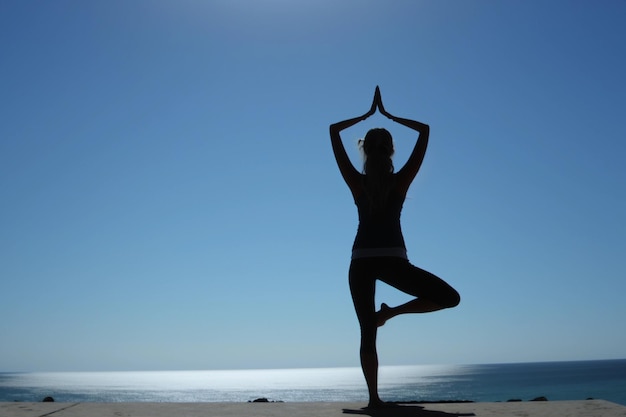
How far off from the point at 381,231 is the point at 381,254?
211 millimetres

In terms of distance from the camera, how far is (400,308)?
561 cm

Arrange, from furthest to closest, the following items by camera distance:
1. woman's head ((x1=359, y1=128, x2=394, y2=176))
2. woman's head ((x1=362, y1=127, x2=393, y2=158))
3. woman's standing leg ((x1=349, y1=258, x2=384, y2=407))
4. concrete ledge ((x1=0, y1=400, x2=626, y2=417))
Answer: woman's head ((x1=362, y1=127, x2=393, y2=158)) < woman's head ((x1=359, y1=128, x2=394, y2=176)) < woman's standing leg ((x1=349, y1=258, x2=384, y2=407)) < concrete ledge ((x1=0, y1=400, x2=626, y2=417))

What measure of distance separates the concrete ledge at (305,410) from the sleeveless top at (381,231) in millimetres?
1301

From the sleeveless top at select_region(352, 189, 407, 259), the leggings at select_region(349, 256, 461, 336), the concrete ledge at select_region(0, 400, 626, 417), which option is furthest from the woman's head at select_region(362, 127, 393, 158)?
the concrete ledge at select_region(0, 400, 626, 417)

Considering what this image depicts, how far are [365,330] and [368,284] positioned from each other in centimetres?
40

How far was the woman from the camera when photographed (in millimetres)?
5344

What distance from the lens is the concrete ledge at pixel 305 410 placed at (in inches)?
193

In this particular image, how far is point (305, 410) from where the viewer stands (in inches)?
212

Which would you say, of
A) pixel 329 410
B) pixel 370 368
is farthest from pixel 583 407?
pixel 329 410

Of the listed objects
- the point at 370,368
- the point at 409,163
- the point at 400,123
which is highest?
the point at 400,123

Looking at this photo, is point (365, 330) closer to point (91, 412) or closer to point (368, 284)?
point (368, 284)

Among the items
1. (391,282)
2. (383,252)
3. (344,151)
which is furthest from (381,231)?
(344,151)

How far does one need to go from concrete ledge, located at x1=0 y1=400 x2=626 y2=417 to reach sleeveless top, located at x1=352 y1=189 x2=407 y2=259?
130cm

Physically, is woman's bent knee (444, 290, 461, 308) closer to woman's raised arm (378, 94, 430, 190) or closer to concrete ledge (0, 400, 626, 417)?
concrete ledge (0, 400, 626, 417)
